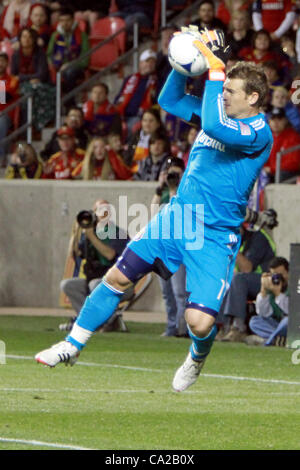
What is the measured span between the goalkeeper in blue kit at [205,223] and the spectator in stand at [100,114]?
999 cm

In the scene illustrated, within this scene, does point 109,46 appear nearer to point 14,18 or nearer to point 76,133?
point 14,18

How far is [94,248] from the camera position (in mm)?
13875

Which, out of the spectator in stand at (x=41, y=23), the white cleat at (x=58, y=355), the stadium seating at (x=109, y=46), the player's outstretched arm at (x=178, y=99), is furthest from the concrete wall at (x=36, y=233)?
the white cleat at (x=58, y=355)

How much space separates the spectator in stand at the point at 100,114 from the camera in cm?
1800

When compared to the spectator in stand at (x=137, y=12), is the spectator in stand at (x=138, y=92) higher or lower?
lower

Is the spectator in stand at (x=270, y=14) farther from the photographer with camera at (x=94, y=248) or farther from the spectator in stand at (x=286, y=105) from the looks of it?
the photographer with camera at (x=94, y=248)

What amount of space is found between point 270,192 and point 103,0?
7.92 metres

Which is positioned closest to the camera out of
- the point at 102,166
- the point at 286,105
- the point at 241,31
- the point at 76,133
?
the point at 286,105

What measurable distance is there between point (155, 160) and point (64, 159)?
1895 millimetres

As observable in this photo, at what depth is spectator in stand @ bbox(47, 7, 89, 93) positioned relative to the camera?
20.0m

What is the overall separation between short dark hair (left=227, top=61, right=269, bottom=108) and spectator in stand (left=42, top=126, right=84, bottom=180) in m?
9.11

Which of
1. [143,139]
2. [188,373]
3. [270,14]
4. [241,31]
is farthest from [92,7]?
[188,373]

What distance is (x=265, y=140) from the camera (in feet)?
25.8

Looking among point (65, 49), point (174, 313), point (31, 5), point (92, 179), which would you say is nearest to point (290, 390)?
point (174, 313)
